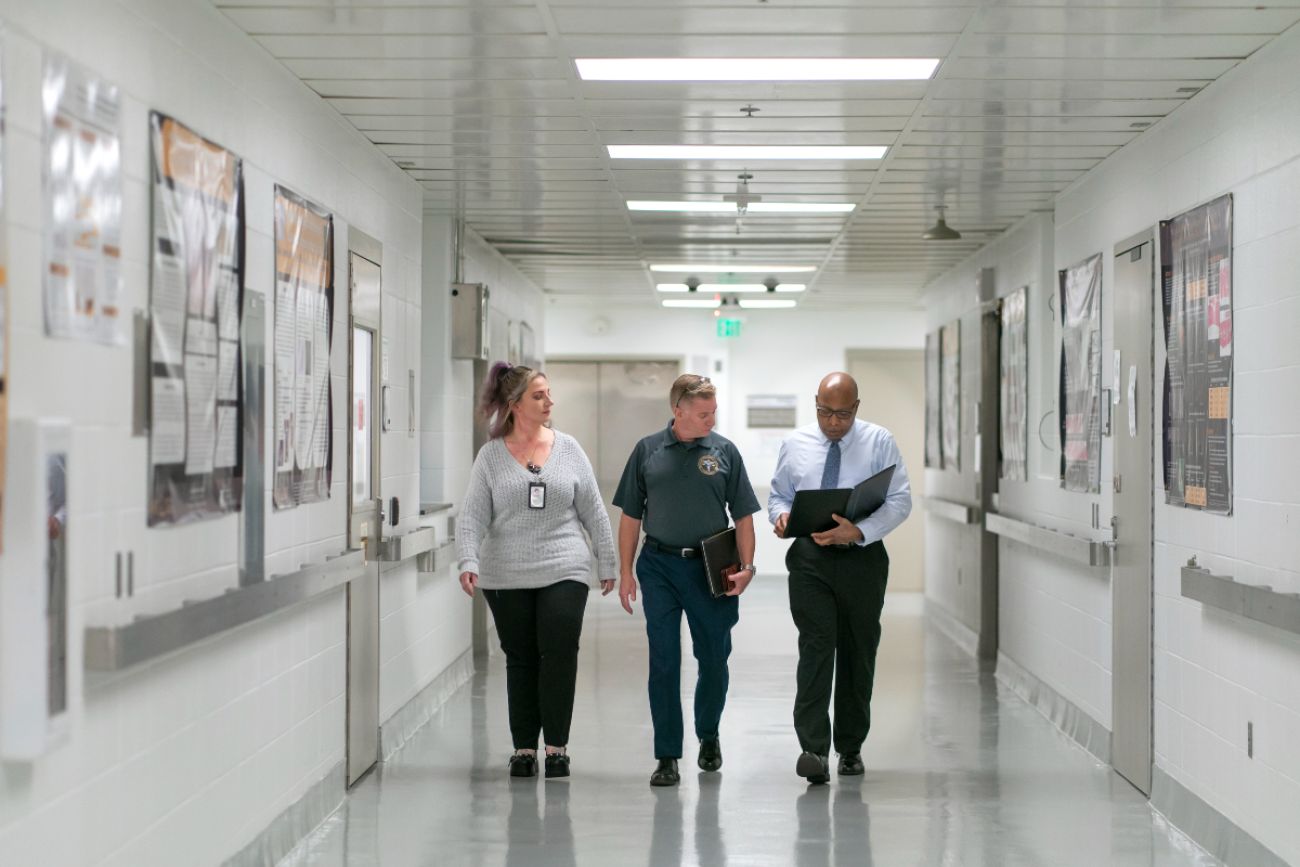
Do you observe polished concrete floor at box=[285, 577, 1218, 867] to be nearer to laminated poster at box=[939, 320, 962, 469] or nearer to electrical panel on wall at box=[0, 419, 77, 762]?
electrical panel on wall at box=[0, 419, 77, 762]

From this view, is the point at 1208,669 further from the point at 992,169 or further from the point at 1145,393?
the point at 992,169

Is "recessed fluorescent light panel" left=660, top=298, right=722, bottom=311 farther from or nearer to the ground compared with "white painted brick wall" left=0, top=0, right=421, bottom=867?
farther from the ground

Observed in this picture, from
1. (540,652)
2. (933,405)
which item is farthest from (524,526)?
A: (933,405)

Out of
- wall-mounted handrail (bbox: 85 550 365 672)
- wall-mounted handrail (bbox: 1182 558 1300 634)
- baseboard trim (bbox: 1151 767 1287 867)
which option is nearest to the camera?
wall-mounted handrail (bbox: 85 550 365 672)

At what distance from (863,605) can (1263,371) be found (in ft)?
5.72

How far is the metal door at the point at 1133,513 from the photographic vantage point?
219 inches

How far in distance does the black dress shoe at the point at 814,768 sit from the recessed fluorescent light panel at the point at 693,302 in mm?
7595

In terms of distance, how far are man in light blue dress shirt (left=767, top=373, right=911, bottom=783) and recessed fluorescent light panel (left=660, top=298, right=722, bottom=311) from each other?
7.31 meters

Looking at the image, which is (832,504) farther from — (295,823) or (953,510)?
(953,510)

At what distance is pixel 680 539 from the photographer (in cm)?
545

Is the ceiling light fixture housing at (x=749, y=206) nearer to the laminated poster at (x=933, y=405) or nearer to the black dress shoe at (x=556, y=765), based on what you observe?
the black dress shoe at (x=556, y=765)

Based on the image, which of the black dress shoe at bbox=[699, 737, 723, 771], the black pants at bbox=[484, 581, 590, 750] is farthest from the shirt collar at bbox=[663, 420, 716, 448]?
the black dress shoe at bbox=[699, 737, 723, 771]

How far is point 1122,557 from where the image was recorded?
5961mm

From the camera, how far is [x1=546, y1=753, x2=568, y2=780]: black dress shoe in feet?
18.7
